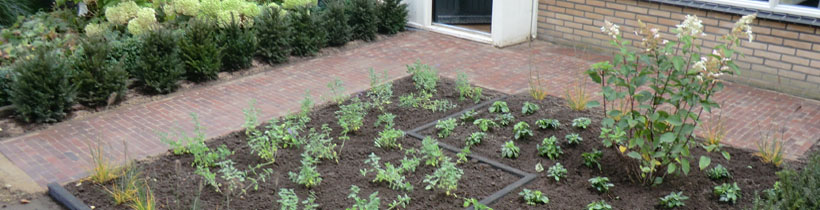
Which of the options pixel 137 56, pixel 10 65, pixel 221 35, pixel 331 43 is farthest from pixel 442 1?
pixel 10 65

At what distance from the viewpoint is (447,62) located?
352 inches

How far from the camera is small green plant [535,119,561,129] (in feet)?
20.7

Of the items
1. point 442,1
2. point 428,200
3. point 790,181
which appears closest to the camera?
point 790,181

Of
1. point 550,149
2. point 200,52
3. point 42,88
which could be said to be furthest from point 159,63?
point 550,149

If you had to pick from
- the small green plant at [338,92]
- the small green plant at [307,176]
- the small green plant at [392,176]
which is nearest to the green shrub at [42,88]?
the small green plant at [338,92]

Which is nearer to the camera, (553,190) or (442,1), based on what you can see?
(553,190)

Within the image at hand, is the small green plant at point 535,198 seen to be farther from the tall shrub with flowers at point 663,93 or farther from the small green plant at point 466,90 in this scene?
the small green plant at point 466,90

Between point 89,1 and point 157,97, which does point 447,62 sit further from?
point 89,1

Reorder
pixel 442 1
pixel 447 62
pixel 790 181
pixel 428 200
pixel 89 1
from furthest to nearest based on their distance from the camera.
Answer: pixel 442 1, pixel 89 1, pixel 447 62, pixel 428 200, pixel 790 181

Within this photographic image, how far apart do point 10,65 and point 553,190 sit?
5.54 meters

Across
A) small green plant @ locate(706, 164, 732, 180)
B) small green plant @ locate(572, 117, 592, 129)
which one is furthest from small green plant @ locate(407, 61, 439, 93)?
small green plant @ locate(706, 164, 732, 180)

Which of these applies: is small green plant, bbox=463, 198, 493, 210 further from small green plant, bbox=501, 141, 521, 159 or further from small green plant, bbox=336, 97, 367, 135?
small green plant, bbox=336, 97, 367, 135

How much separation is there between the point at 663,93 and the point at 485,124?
177 centimetres

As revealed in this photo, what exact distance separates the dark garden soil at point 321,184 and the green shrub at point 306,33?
9.70 feet
